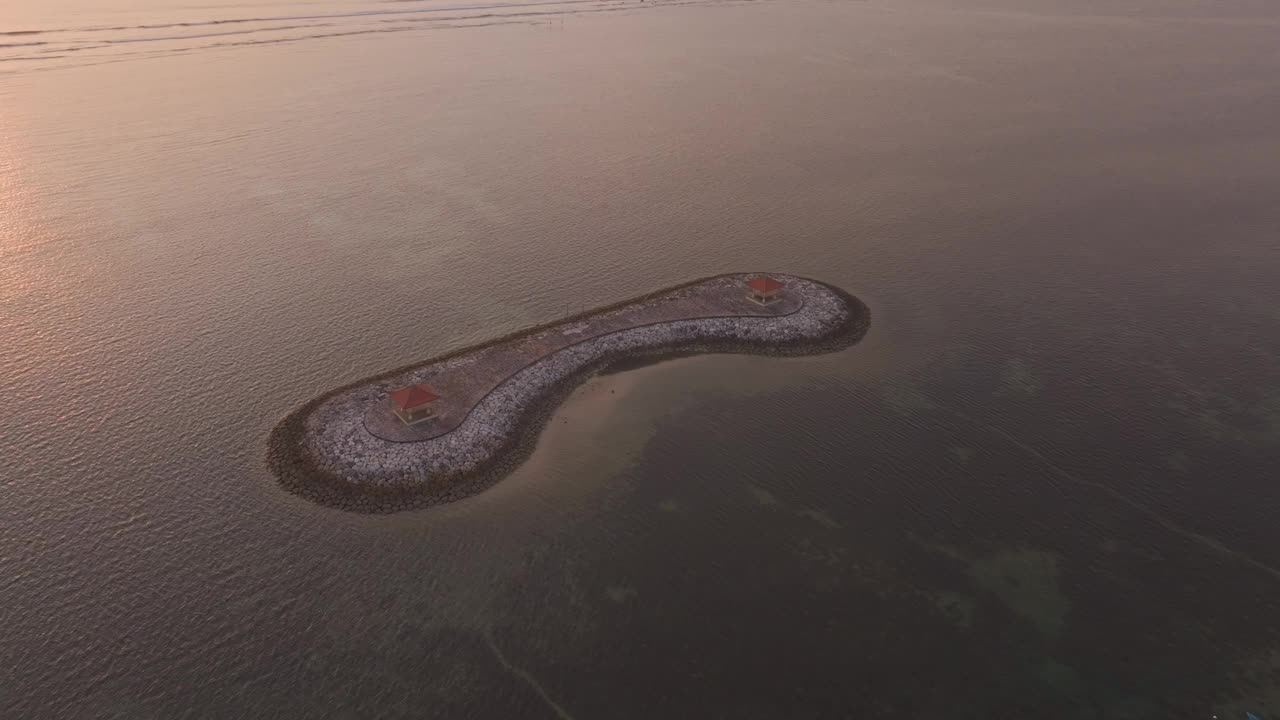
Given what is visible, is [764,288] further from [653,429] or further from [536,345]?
[536,345]

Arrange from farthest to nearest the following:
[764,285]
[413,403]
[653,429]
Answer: [764,285] < [653,429] < [413,403]

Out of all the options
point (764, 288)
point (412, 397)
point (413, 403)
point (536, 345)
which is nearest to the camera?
point (413, 403)

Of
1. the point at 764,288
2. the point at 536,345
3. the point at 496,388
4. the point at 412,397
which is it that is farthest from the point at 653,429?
the point at 764,288

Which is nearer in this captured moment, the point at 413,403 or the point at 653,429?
the point at 413,403

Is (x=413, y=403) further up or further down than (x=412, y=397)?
further down

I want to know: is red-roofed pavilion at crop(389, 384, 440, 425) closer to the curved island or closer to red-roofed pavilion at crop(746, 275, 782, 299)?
the curved island

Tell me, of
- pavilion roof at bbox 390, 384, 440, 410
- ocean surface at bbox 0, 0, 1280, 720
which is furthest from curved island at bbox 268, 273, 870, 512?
ocean surface at bbox 0, 0, 1280, 720

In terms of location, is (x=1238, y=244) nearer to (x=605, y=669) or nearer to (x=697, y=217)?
(x=697, y=217)

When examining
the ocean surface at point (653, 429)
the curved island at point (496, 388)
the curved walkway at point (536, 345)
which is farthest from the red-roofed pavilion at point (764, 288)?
the ocean surface at point (653, 429)
